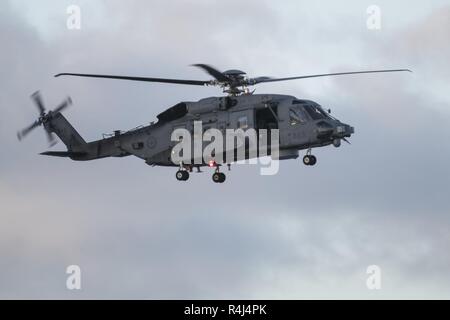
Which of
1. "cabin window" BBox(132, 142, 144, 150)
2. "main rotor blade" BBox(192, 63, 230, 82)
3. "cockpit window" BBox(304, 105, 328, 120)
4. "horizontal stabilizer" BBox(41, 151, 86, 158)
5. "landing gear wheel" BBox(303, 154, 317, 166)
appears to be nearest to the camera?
"main rotor blade" BBox(192, 63, 230, 82)

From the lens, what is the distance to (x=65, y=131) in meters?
81.3

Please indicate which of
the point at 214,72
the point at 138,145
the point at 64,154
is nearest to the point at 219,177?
the point at 138,145

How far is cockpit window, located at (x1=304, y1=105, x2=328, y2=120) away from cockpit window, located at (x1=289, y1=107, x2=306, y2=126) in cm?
43

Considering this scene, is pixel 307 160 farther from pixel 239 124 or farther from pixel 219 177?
pixel 219 177

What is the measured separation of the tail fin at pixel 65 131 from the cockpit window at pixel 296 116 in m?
15.4

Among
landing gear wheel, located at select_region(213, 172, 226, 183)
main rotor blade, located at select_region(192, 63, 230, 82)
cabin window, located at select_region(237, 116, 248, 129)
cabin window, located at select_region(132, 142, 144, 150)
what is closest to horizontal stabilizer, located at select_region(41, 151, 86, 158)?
cabin window, located at select_region(132, 142, 144, 150)

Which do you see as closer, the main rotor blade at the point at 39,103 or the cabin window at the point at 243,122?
the cabin window at the point at 243,122

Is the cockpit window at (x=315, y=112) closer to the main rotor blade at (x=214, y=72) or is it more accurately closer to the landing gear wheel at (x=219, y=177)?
the main rotor blade at (x=214, y=72)

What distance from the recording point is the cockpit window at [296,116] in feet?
235

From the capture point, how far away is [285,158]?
72.1 m

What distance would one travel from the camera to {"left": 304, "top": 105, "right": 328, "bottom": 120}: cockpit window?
7169cm

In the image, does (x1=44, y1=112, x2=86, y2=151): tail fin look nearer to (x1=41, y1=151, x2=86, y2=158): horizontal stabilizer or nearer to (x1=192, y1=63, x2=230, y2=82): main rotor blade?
(x1=41, y1=151, x2=86, y2=158): horizontal stabilizer

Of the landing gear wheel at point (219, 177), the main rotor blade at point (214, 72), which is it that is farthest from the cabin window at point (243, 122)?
the landing gear wheel at point (219, 177)
